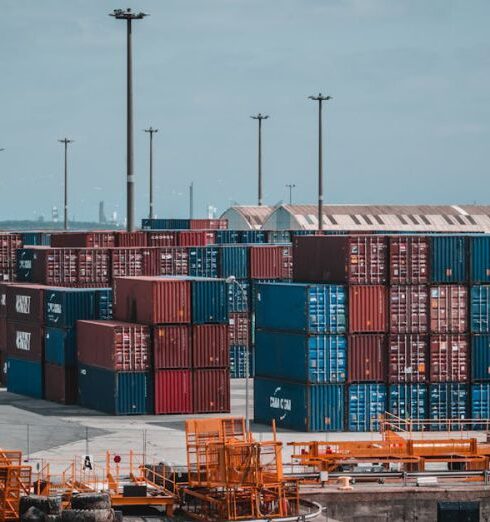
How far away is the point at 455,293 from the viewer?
80812mm

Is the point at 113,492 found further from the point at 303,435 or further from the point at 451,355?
the point at 451,355

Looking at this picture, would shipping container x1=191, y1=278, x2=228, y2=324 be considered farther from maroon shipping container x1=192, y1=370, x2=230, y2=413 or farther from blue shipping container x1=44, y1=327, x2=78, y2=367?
blue shipping container x1=44, y1=327, x2=78, y2=367

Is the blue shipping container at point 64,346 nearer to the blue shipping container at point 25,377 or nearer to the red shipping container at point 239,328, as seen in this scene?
the blue shipping container at point 25,377

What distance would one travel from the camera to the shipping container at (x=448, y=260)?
264 feet

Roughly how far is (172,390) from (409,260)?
14.2m

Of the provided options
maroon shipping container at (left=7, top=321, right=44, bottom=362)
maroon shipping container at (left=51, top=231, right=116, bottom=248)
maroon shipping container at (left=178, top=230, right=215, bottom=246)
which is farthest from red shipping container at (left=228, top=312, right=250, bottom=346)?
maroon shipping container at (left=7, top=321, right=44, bottom=362)

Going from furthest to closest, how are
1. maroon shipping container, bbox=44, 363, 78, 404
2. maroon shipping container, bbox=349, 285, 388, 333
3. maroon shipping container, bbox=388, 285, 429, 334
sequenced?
maroon shipping container, bbox=44, 363, 78, 404, maroon shipping container, bbox=388, 285, 429, 334, maroon shipping container, bbox=349, 285, 388, 333

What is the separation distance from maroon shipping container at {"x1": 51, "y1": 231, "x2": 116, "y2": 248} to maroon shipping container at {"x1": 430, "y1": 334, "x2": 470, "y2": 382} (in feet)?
116

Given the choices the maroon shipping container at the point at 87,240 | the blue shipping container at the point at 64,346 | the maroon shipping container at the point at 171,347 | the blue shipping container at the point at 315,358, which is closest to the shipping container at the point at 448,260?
the blue shipping container at the point at 315,358

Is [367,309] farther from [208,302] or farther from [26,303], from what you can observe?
[26,303]

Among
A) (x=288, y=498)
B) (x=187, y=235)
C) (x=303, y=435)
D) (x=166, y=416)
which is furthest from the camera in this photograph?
(x=187, y=235)

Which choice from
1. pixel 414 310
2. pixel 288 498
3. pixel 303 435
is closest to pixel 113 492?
pixel 288 498

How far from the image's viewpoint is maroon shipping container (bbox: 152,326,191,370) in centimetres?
8575

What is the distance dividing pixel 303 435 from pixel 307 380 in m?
2.52
